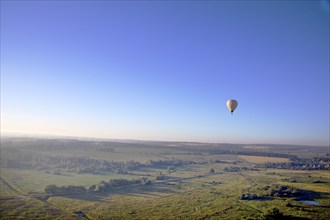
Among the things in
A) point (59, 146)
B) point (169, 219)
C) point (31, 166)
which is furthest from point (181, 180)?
point (59, 146)

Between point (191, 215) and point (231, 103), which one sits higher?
point (231, 103)

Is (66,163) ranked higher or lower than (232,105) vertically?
lower

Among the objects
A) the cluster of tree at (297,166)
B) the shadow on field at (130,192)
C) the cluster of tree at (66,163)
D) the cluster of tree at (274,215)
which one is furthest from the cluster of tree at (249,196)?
the cluster of tree at (297,166)

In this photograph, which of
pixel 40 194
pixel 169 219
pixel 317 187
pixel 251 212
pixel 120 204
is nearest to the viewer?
pixel 169 219

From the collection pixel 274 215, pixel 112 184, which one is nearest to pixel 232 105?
pixel 274 215

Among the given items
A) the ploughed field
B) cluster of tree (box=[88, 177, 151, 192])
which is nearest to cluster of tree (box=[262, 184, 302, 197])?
the ploughed field

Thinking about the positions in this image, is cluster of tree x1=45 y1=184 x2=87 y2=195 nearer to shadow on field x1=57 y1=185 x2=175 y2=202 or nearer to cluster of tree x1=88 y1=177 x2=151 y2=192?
cluster of tree x1=88 y1=177 x2=151 y2=192

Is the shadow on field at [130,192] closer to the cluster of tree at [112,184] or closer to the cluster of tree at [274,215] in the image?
the cluster of tree at [112,184]

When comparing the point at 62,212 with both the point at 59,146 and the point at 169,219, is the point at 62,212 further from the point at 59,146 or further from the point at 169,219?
the point at 59,146

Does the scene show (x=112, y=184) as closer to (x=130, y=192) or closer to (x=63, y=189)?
(x=130, y=192)
